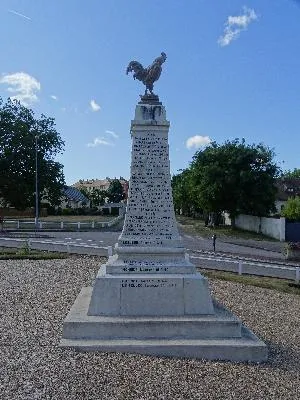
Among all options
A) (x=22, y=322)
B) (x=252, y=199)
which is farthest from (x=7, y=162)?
(x=22, y=322)

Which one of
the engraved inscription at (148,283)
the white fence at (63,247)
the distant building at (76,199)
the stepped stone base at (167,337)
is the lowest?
the stepped stone base at (167,337)

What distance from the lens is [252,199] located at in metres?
42.1

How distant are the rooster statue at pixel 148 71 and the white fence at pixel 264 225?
95.2ft

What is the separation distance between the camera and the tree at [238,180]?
41.8 m

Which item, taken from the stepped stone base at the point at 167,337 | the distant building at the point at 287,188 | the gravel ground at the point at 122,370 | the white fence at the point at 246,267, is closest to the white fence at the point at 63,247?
the white fence at the point at 246,267

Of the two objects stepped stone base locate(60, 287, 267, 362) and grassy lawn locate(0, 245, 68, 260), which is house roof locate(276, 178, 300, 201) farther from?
stepped stone base locate(60, 287, 267, 362)

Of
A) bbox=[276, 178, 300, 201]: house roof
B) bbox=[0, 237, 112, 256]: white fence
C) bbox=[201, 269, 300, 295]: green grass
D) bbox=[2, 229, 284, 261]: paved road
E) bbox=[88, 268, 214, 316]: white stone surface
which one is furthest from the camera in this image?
bbox=[276, 178, 300, 201]: house roof

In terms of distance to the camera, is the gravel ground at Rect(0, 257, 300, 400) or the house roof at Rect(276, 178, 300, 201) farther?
the house roof at Rect(276, 178, 300, 201)

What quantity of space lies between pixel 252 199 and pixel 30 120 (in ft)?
75.7

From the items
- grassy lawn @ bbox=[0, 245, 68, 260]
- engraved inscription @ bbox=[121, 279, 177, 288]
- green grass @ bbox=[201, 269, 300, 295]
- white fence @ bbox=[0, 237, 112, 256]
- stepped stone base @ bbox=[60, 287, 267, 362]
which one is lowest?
green grass @ bbox=[201, 269, 300, 295]

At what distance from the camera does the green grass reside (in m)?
15.7

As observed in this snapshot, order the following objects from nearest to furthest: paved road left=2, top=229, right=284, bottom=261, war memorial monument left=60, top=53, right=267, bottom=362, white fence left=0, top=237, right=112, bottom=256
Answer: war memorial monument left=60, top=53, right=267, bottom=362, white fence left=0, top=237, right=112, bottom=256, paved road left=2, top=229, right=284, bottom=261

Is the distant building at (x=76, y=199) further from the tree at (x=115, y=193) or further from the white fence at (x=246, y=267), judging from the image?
the white fence at (x=246, y=267)

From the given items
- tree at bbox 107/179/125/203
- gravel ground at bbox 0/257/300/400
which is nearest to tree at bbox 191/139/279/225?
gravel ground at bbox 0/257/300/400
